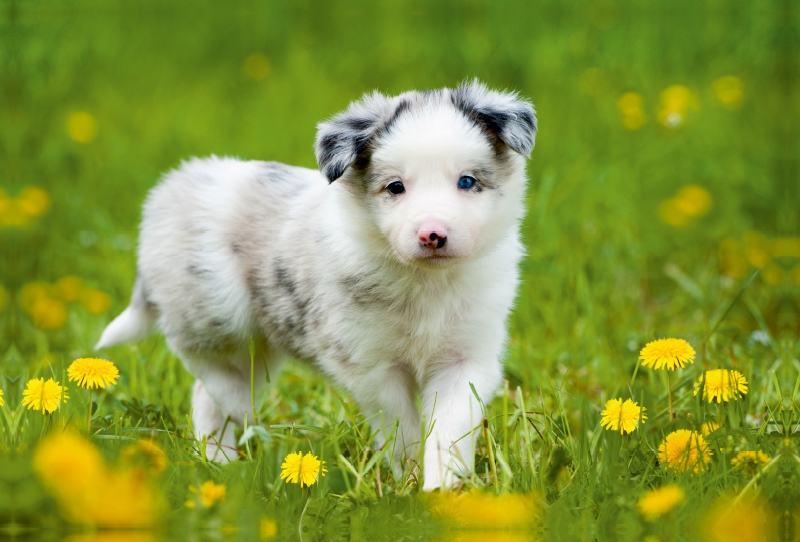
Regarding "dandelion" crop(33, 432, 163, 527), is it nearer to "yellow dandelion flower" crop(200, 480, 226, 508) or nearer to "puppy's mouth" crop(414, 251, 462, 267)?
"yellow dandelion flower" crop(200, 480, 226, 508)

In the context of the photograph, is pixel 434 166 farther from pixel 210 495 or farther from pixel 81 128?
pixel 81 128

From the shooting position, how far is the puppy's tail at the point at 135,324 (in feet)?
14.1

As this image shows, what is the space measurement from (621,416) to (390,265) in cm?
102

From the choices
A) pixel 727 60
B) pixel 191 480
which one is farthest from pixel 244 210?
pixel 727 60

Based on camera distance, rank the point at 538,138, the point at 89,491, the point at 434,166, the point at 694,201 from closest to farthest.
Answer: the point at 89,491
the point at 434,166
the point at 694,201
the point at 538,138

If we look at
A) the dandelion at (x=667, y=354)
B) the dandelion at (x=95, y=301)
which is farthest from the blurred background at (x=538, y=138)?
the dandelion at (x=667, y=354)

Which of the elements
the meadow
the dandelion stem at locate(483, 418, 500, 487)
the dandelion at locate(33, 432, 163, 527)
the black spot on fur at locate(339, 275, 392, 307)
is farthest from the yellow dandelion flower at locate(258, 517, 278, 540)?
the black spot on fur at locate(339, 275, 392, 307)

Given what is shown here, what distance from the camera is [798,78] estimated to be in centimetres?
717

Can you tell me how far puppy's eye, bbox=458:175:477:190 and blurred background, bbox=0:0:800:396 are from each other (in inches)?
48.6

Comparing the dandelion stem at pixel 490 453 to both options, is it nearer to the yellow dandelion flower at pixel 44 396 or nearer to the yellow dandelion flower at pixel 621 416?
the yellow dandelion flower at pixel 621 416

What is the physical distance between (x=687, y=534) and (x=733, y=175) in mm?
4466

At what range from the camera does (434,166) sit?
3336 millimetres

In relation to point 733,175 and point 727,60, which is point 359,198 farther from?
point 727,60

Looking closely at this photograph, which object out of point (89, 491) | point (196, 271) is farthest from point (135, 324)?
point (89, 491)
